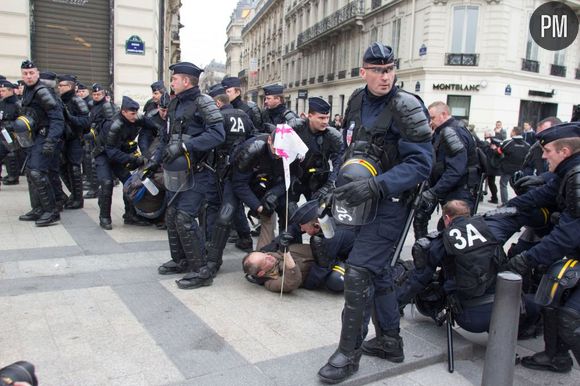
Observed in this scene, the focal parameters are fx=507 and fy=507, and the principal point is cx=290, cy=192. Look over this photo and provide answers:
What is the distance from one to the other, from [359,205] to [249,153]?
2277 mm

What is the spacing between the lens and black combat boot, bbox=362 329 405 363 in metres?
3.48

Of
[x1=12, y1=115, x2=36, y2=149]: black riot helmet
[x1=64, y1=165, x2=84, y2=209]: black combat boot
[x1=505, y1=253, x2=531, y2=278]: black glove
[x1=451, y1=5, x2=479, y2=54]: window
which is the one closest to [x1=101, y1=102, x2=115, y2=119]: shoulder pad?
[x1=64, y1=165, x2=84, y2=209]: black combat boot

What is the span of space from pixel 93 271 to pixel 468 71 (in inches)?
913

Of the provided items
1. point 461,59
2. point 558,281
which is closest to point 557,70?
point 461,59

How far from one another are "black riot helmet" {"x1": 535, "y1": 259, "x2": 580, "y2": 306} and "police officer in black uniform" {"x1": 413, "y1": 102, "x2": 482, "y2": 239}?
77.0 inches

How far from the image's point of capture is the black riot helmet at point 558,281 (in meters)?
3.28

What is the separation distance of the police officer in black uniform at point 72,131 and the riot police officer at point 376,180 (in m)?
5.56

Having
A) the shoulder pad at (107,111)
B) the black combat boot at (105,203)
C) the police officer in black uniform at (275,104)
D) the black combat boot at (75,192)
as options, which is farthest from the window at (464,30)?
the black combat boot at (105,203)

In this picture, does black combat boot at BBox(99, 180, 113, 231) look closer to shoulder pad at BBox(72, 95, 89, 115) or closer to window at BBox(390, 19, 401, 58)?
shoulder pad at BBox(72, 95, 89, 115)

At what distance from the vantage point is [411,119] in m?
3.00

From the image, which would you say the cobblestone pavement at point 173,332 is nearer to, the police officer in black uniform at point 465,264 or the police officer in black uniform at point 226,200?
the police officer in black uniform at point 465,264

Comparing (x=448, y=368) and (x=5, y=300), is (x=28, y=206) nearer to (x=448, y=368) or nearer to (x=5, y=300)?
(x=5, y=300)

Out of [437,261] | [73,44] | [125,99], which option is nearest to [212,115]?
[437,261]

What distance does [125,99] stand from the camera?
22.7 ft
